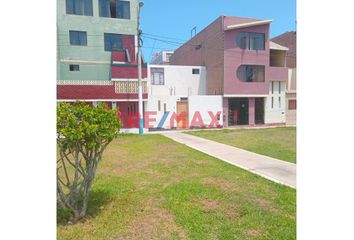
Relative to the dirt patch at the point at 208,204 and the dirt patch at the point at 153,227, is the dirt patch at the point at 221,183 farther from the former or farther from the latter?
the dirt patch at the point at 153,227

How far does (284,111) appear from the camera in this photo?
21031mm

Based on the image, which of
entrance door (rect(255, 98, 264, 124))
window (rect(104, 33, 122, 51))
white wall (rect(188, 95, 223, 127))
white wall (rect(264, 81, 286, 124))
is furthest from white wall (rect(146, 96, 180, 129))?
white wall (rect(264, 81, 286, 124))

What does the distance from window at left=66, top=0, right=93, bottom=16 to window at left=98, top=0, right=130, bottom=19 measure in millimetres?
874

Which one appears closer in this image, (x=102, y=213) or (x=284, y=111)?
(x=102, y=213)

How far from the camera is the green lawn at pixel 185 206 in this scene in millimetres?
2988

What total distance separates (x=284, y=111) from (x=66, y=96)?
18106 millimetres

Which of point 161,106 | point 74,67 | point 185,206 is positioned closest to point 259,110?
point 161,106

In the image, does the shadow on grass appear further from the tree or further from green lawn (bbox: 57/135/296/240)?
the tree

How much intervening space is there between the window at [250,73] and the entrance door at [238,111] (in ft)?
6.23
